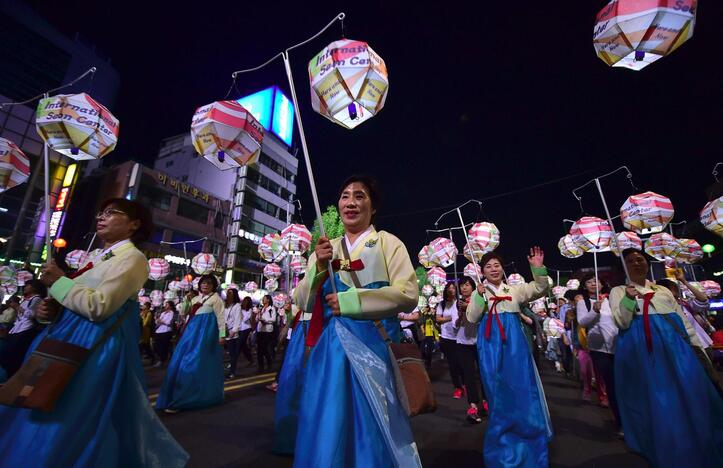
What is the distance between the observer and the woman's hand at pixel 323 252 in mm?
1997

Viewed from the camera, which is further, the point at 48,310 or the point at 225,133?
the point at 225,133

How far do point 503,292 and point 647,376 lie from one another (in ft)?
5.26

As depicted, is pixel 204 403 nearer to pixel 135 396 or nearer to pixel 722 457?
pixel 135 396

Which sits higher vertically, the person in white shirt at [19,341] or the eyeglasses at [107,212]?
the eyeglasses at [107,212]

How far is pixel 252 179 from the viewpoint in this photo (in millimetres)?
45156

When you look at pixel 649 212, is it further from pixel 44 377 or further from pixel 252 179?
pixel 252 179

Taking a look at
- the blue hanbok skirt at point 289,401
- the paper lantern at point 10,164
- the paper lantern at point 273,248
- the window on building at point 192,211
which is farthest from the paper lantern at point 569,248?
the window on building at point 192,211

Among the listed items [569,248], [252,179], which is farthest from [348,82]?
[252,179]

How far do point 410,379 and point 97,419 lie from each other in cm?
202

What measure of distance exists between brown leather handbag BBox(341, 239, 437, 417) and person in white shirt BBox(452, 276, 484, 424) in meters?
4.15

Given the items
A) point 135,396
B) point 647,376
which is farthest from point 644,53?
point 135,396

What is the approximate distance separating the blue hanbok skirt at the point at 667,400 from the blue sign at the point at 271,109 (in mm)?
48624

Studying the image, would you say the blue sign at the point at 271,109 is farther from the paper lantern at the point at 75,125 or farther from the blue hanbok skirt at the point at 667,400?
the blue hanbok skirt at the point at 667,400

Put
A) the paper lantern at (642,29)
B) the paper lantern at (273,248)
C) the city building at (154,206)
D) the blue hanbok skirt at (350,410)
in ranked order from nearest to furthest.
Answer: the blue hanbok skirt at (350,410) → the paper lantern at (642,29) → the paper lantern at (273,248) → the city building at (154,206)
